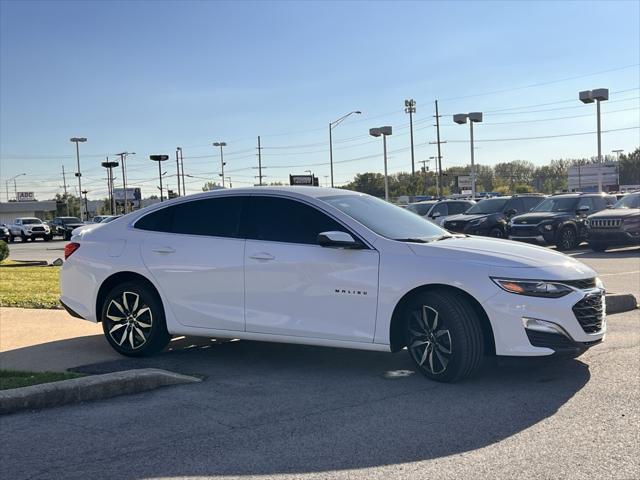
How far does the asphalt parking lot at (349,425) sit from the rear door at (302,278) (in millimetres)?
482

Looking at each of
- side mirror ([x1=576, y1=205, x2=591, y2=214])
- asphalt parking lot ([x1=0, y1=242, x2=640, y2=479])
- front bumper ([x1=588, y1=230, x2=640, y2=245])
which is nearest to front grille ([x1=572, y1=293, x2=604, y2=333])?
asphalt parking lot ([x1=0, y1=242, x2=640, y2=479])

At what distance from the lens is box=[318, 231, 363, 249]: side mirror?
217 inches

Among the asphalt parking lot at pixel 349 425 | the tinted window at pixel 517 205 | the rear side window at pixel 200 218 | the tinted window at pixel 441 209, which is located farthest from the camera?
the tinted window at pixel 441 209

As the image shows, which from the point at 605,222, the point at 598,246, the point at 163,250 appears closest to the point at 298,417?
the point at 163,250

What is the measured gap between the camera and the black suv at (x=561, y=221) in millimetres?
19125

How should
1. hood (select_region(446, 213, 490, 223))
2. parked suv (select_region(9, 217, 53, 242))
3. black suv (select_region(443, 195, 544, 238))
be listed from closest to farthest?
black suv (select_region(443, 195, 544, 238)) < hood (select_region(446, 213, 490, 223)) < parked suv (select_region(9, 217, 53, 242))

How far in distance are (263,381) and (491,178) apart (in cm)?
12434

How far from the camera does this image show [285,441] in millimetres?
4262

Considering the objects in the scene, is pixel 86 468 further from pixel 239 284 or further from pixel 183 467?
pixel 239 284

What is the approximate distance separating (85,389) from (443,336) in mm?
2910

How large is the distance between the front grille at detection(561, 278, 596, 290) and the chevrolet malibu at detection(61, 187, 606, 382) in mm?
13

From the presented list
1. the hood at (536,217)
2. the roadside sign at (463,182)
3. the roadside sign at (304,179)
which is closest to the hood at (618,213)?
the hood at (536,217)

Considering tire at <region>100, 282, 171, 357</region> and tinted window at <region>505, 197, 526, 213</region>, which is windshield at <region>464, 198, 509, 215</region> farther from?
tire at <region>100, 282, 171, 357</region>

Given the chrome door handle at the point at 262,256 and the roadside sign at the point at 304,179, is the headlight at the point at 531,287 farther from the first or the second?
the roadside sign at the point at 304,179
